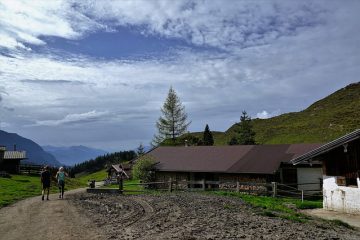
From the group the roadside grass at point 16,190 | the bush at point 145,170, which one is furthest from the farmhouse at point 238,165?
the roadside grass at point 16,190

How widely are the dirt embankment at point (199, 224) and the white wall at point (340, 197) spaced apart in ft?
15.4

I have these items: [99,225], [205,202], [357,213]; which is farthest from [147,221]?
[357,213]

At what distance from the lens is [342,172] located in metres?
22.0

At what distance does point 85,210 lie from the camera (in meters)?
19.8

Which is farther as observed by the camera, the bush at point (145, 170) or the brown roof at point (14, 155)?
the brown roof at point (14, 155)

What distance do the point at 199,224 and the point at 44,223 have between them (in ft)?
20.2

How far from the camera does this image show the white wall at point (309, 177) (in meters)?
35.8

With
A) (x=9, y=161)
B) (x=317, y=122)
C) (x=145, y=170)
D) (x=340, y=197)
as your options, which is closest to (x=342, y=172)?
(x=340, y=197)

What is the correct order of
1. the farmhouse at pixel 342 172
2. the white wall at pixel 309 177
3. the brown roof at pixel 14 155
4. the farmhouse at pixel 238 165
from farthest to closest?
the brown roof at pixel 14 155, the farmhouse at pixel 238 165, the white wall at pixel 309 177, the farmhouse at pixel 342 172

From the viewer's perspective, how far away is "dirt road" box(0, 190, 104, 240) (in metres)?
13.3

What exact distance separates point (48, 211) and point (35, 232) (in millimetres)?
5568

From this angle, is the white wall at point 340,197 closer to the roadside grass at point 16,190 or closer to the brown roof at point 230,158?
the brown roof at point 230,158

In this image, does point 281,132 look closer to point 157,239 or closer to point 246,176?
point 246,176

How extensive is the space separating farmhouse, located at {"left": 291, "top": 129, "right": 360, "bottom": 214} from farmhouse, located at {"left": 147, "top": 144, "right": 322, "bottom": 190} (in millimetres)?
9877
